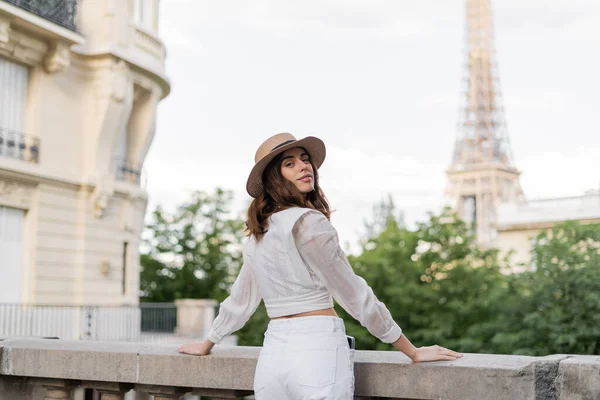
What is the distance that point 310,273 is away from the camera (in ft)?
10.2

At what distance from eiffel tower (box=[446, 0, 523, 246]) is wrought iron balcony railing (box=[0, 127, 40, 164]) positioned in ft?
192

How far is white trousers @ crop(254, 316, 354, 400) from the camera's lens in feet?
9.50

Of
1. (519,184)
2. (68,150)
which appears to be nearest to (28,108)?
(68,150)

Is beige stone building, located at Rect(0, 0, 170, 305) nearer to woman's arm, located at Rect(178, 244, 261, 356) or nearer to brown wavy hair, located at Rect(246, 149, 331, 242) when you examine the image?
woman's arm, located at Rect(178, 244, 261, 356)

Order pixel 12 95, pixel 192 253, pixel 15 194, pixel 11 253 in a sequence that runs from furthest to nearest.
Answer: pixel 192 253 → pixel 12 95 → pixel 11 253 → pixel 15 194

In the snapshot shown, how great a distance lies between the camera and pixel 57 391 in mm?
4148

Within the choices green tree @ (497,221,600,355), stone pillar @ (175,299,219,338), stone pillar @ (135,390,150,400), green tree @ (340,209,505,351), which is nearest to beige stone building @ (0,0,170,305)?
stone pillar @ (175,299,219,338)

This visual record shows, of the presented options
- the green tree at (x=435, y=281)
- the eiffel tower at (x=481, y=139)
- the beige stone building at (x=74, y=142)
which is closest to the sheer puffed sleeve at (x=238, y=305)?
the beige stone building at (x=74, y=142)

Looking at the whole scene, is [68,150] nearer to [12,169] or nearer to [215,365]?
[12,169]

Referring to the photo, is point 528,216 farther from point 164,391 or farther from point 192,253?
point 164,391

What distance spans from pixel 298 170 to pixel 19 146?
15.4m

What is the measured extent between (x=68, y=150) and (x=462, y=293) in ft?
43.2

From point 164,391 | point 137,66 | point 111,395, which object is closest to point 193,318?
point 137,66

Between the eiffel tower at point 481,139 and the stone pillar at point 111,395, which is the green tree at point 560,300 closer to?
the stone pillar at point 111,395
